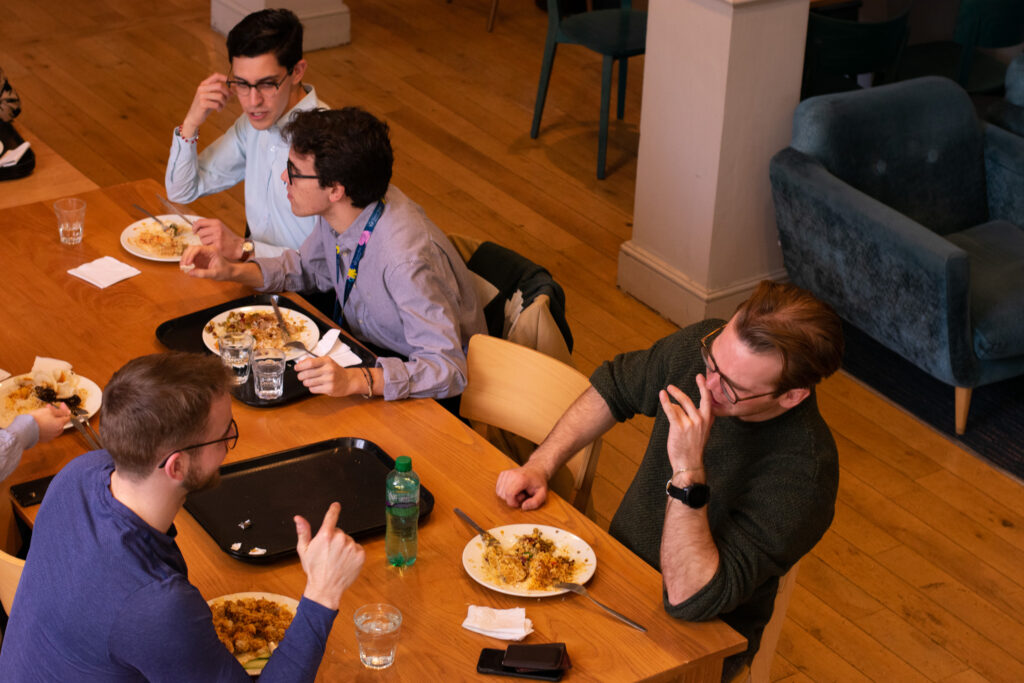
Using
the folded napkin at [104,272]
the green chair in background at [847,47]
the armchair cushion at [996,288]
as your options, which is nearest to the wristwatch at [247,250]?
Result: the folded napkin at [104,272]

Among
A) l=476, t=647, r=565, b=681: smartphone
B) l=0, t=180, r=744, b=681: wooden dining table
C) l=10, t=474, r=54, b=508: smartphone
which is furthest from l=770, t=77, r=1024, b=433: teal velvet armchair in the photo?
l=10, t=474, r=54, b=508: smartphone

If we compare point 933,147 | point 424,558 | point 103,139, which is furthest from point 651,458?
point 103,139

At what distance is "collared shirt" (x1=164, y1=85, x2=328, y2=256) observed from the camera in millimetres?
3412

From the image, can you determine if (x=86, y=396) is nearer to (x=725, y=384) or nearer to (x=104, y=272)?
(x=104, y=272)

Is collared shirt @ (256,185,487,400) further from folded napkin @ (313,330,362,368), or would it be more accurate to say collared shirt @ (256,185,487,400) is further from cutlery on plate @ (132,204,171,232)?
cutlery on plate @ (132,204,171,232)

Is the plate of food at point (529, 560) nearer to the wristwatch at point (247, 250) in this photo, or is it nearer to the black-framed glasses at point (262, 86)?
the wristwatch at point (247, 250)

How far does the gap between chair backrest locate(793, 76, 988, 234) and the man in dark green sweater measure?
6.67ft

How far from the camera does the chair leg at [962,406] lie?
3.84m

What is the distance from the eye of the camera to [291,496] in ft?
7.54

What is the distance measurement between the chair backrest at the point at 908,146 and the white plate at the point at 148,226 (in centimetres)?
212

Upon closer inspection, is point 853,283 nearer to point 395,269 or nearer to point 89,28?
point 395,269

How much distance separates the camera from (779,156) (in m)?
4.07

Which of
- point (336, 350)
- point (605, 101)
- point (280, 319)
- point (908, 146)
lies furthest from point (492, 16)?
point (336, 350)

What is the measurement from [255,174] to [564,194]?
2.23m
